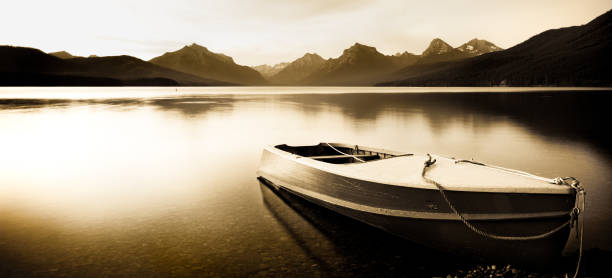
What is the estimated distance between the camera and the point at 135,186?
14.8 m

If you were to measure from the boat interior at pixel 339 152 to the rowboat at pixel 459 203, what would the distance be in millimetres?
1880

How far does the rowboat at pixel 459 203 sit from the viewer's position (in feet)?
23.6

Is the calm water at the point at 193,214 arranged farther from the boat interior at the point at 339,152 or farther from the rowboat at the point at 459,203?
the boat interior at the point at 339,152

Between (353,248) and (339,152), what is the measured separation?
5848 millimetres

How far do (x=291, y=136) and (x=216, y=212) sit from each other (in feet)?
62.5

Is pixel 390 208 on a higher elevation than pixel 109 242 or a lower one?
higher

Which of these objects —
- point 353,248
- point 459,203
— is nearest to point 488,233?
point 459,203

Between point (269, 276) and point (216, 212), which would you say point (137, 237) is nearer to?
point (216, 212)

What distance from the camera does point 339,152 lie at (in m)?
14.6

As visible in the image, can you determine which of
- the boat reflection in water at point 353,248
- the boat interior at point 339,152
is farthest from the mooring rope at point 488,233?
the boat interior at point 339,152

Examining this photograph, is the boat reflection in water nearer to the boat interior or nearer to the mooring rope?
the mooring rope

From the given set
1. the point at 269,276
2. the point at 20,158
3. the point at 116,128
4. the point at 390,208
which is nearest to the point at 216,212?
the point at 269,276

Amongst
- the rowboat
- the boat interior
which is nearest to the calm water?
the rowboat

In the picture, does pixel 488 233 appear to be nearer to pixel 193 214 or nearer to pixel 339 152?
pixel 339 152
